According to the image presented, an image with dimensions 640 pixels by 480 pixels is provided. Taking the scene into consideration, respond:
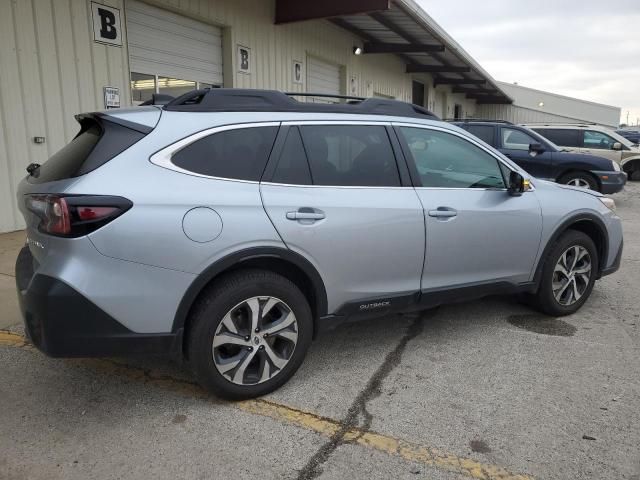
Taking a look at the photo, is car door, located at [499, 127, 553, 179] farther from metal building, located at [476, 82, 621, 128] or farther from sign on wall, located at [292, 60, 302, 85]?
metal building, located at [476, 82, 621, 128]

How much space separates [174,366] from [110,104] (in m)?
5.48

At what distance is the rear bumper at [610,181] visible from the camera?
11484 mm

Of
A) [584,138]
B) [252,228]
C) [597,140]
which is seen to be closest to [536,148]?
[584,138]

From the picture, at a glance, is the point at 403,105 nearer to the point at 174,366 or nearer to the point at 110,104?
the point at 174,366


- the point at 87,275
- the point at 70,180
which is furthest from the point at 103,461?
the point at 70,180

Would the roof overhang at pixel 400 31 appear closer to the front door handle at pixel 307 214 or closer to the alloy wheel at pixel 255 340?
the front door handle at pixel 307 214

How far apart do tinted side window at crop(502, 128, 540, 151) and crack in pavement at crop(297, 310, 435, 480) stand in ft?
27.0

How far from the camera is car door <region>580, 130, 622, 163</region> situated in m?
14.4

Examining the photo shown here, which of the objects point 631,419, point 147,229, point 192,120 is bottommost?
point 631,419

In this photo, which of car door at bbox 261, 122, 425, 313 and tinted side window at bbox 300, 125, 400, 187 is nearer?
car door at bbox 261, 122, 425, 313

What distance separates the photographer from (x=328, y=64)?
45.7 ft

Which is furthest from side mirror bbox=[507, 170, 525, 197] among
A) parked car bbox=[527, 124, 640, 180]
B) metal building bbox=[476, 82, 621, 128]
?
metal building bbox=[476, 82, 621, 128]

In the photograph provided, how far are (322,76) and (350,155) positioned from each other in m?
10.8

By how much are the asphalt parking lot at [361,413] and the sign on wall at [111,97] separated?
442 centimetres
